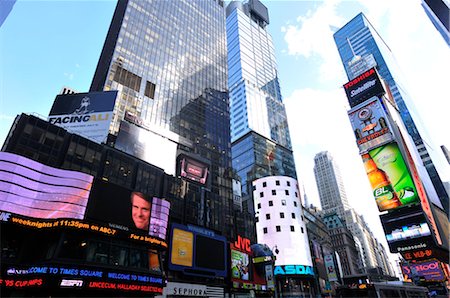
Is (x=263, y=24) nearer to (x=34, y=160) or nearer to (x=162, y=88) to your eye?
(x=162, y=88)

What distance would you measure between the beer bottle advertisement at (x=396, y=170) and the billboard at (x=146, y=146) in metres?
61.2

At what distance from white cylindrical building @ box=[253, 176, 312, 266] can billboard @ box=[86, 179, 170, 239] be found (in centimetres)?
3671

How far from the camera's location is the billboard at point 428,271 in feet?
214

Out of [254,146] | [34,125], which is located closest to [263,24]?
[254,146]

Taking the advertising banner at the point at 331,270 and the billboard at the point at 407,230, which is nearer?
the advertising banner at the point at 331,270

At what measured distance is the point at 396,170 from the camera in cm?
7706

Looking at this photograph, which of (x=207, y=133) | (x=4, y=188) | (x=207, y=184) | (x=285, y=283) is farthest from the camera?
(x=207, y=133)

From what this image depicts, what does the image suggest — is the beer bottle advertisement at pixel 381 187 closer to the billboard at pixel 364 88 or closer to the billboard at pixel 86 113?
the billboard at pixel 364 88

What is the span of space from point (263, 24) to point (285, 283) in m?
180

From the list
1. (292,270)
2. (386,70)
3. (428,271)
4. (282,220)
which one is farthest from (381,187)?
(386,70)

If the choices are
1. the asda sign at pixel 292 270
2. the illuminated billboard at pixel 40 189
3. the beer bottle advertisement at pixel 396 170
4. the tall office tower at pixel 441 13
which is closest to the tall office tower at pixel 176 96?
the illuminated billboard at pixel 40 189

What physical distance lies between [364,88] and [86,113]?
298 ft

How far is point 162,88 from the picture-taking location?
70.4 m

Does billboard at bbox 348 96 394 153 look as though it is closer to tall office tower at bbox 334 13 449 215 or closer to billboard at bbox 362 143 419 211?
billboard at bbox 362 143 419 211
